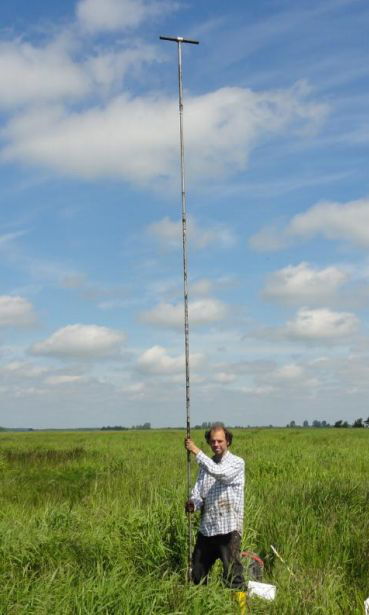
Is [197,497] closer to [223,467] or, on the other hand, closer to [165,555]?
[223,467]

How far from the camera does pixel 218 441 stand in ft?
19.3

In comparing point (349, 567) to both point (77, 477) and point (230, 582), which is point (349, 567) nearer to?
point (230, 582)

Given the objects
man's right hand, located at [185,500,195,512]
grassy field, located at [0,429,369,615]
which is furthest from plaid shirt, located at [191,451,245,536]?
grassy field, located at [0,429,369,615]

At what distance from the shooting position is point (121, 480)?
14.8 metres

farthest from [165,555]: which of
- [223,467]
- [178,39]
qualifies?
[178,39]

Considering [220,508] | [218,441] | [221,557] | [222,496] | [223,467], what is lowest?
[221,557]

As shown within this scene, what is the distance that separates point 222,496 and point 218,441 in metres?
0.56

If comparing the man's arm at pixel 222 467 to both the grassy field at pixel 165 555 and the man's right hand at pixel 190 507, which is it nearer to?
the man's right hand at pixel 190 507

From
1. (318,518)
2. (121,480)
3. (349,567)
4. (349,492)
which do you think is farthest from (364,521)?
(121,480)

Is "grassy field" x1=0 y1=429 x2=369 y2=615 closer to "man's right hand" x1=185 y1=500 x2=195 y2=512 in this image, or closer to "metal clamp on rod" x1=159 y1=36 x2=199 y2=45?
"man's right hand" x1=185 y1=500 x2=195 y2=512

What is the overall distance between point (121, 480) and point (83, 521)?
6591 millimetres

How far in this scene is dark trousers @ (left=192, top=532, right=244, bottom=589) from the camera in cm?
594

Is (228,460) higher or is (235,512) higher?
(228,460)

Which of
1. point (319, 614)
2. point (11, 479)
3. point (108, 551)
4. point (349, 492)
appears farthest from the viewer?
point (11, 479)
